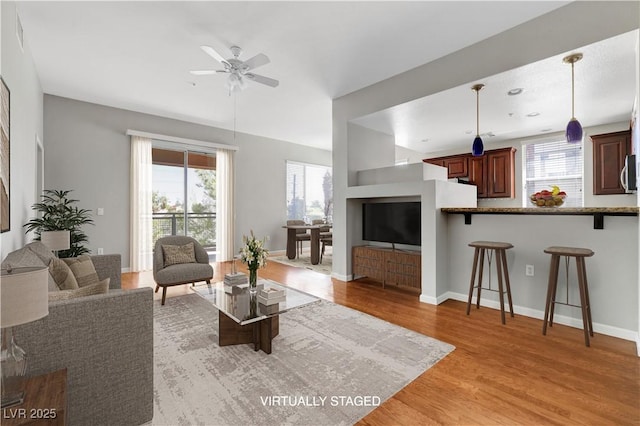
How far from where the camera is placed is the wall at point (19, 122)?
2.32 metres

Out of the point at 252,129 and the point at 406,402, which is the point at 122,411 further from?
the point at 252,129

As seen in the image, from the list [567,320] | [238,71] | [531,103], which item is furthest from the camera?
[531,103]

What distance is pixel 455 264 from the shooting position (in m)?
3.87

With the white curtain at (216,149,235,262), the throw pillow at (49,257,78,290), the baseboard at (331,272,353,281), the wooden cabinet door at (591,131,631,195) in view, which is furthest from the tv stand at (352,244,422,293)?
the wooden cabinet door at (591,131,631,195)

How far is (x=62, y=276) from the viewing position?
2.31 m

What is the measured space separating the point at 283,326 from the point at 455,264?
240 centimetres

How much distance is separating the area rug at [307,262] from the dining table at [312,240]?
0.12m

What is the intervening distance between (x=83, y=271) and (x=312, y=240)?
4.14 m

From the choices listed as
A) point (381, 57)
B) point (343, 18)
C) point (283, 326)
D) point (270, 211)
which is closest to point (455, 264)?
point (283, 326)

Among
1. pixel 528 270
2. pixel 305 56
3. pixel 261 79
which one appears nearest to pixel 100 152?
pixel 261 79

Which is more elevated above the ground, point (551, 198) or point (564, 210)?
point (551, 198)

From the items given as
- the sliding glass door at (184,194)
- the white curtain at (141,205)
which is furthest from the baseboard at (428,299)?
the white curtain at (141,205)

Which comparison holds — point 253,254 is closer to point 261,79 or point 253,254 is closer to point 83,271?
point 83,271

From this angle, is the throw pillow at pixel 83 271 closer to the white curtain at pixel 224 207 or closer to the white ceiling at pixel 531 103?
the white curtain at pixel 224 207
